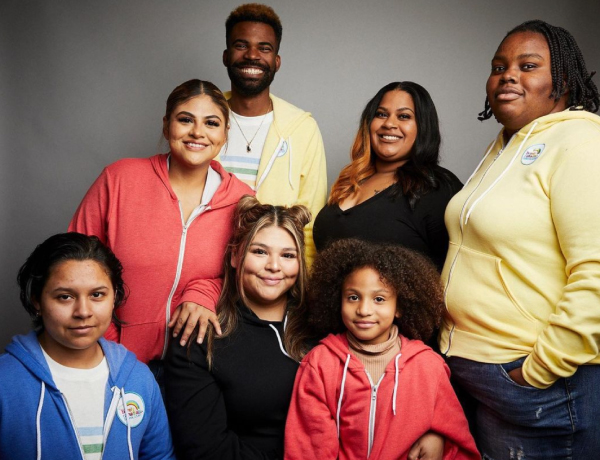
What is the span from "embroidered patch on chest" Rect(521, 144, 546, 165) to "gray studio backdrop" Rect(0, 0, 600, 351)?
2217 millimetres

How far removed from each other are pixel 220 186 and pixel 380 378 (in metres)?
1.02

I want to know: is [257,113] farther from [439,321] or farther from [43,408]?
[43,408]

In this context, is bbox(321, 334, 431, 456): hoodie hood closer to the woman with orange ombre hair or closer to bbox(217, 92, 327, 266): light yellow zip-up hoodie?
the woman with orange ombre hair

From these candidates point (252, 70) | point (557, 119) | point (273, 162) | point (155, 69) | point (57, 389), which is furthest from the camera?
point (155, 69)

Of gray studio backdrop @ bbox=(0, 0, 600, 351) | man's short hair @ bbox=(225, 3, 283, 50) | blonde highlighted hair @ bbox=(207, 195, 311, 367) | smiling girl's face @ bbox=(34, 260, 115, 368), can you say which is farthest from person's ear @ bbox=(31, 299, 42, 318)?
gray studio backdrop @ bbox=(0, 0, 600, 351)

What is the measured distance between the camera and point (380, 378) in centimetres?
213

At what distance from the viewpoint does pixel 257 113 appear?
10.6 feet

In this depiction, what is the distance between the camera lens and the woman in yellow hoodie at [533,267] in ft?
6.02

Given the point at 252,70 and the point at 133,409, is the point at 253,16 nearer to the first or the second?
the point at 252,70

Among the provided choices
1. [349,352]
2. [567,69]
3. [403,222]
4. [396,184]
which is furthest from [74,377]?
[567,69]

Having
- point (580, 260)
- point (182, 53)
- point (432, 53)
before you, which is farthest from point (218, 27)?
point (580, 260)

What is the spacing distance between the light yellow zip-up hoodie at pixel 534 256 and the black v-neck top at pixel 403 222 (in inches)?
12.7

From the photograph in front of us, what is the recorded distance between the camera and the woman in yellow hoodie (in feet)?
6.02

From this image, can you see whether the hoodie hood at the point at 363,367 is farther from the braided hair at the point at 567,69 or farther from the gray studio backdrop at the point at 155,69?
the gray studio backdrop at the point at 155,69
